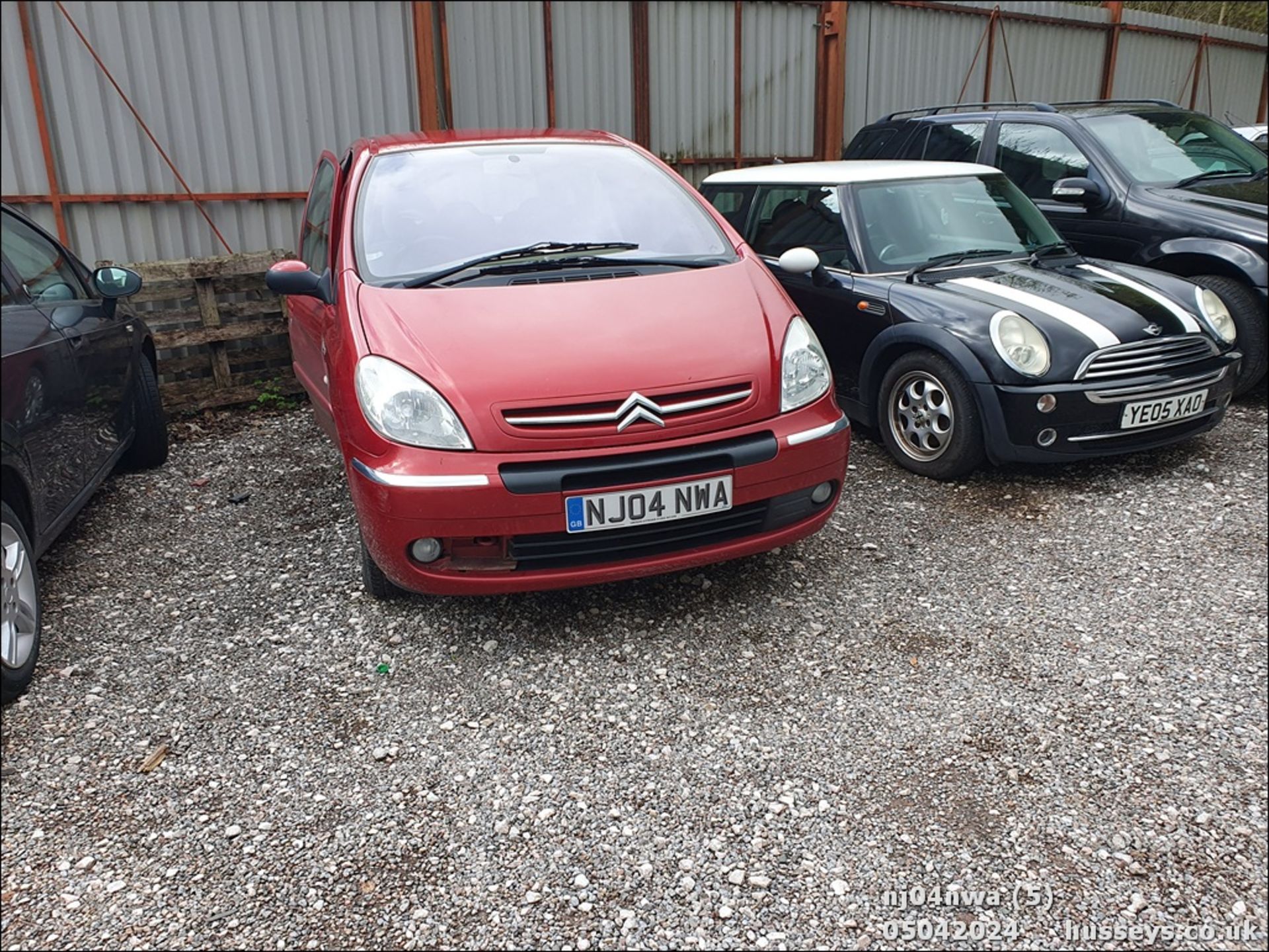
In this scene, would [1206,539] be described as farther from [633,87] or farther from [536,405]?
[633,87]

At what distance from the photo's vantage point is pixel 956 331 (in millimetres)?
4246

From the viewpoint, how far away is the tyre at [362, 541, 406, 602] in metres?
3.28

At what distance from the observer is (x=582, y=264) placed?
340cm

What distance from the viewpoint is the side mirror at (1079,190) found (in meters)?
5.71

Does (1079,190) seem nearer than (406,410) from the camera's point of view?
No

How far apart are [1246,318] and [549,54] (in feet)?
16.9

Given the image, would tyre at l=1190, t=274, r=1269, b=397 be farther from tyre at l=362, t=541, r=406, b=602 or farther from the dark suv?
tyre at l=362, t=541, r=406, b=602

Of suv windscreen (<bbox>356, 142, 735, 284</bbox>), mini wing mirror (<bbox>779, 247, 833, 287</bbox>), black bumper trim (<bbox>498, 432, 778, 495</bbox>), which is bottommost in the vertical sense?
black bumper trim (<bbox>498, 432, 778, 495</bbox>)

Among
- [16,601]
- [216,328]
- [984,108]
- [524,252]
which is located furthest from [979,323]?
[216,328]

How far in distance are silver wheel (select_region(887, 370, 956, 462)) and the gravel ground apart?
1.75 feet

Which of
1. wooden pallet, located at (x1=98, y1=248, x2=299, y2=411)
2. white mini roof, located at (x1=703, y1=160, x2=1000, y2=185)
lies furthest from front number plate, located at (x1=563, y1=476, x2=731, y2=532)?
wooden pallet, located at (x1=98, y1=248, x2=299, y2=411)

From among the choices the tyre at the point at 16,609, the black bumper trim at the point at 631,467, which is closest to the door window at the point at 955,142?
the black bumper trim at the point at 631,467

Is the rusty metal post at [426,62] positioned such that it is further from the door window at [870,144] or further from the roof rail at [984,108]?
the roof rail at [984,108]

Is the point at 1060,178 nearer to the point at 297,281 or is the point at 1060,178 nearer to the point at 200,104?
the point at 297,281
